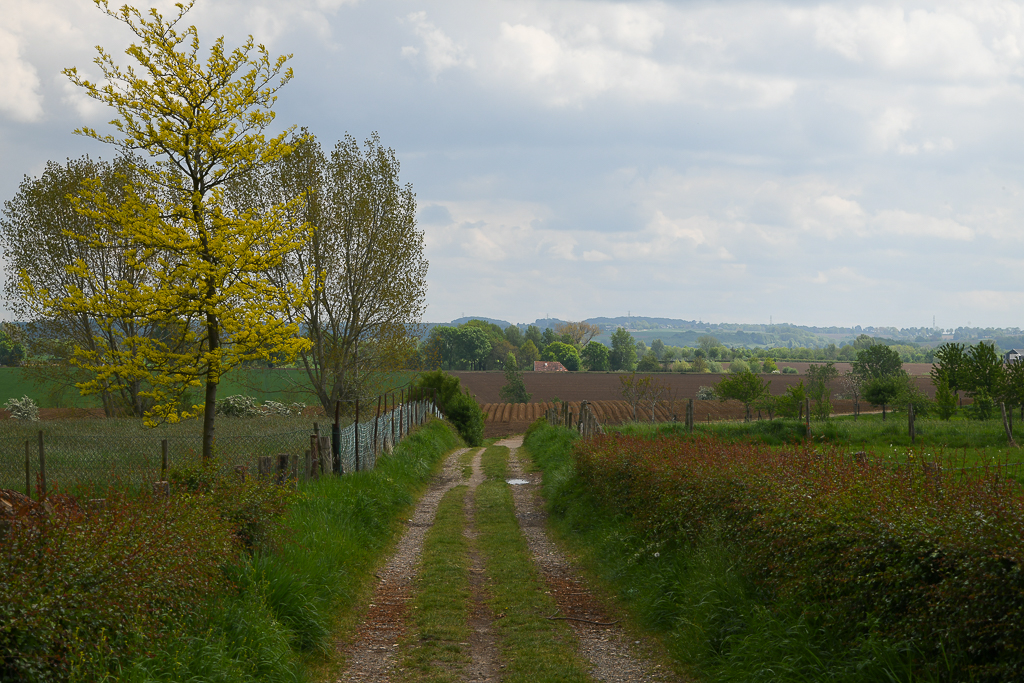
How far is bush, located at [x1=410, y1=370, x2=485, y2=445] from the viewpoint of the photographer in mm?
38500

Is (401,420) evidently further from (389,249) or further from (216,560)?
(216,560)

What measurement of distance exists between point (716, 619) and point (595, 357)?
5685 inches

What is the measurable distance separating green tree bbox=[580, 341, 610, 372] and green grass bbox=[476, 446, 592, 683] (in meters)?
137

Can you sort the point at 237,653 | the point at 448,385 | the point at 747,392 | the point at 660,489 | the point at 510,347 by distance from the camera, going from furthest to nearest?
1. the point at 510,347
2. the point at 747,392
3. the point at 448,385
4. the point at 660,489
5. the point at 237,653

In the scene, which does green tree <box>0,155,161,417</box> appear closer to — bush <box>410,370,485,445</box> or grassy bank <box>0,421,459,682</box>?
bush <box>410,370,485,445</box>

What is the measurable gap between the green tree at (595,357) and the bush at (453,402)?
110129 millimetres

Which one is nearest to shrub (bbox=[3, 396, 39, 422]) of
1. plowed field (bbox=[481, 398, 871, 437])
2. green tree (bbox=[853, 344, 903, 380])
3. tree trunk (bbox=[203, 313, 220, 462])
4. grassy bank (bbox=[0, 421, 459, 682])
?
plowed field (bbox=[481, 398, 871, 437])

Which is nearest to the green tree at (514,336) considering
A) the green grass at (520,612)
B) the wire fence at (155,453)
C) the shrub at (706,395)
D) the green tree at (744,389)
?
the shrub at (706,395)

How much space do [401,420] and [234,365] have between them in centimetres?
1318

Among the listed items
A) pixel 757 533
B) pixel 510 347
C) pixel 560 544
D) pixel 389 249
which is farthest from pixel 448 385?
pixel 510 347

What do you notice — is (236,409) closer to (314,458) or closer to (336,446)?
(336,446)

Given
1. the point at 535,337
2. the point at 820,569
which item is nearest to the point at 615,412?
the point at 820,569

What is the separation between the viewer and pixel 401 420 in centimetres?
2388

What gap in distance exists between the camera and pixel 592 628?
25.6 feet
